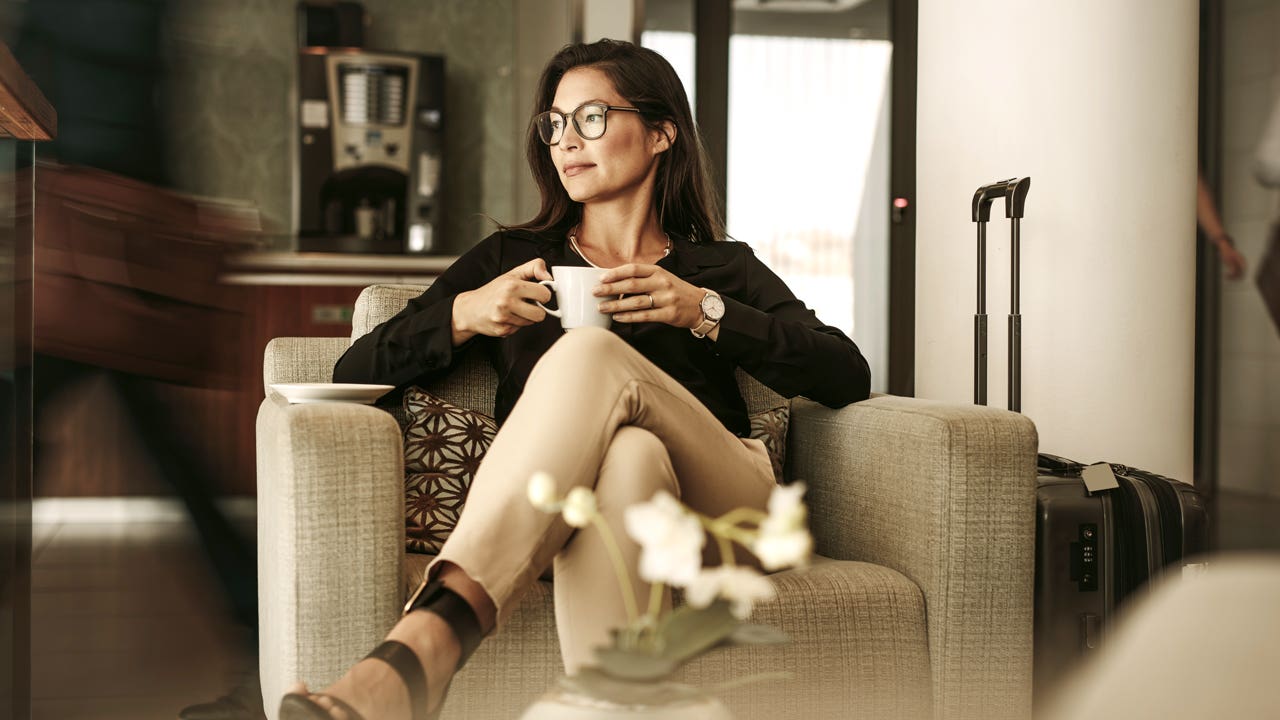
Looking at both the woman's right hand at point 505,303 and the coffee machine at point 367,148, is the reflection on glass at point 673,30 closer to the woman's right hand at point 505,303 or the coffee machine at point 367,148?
the coffee machine at point 367,148

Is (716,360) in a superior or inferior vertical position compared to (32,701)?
superior

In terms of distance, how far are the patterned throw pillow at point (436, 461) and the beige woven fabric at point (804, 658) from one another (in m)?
0.11

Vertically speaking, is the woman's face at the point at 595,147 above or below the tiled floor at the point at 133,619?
above

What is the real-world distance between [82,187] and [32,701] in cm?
138

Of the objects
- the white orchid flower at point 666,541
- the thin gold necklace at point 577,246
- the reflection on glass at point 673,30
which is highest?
the reflection on glass at point 673,30

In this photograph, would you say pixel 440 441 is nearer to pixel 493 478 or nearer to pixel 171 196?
pixel 493 478

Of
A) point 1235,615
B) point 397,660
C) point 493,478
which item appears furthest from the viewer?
point 493,478

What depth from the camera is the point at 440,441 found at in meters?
1.77

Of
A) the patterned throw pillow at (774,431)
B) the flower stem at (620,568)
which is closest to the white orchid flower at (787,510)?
the flower stem at (620,568)

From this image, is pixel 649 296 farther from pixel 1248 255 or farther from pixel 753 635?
pixel 1248 255

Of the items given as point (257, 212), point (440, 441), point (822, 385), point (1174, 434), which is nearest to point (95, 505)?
point (257, 212)

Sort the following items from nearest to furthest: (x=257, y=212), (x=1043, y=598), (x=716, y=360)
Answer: (x=1043, y=598) → (x=716, y=360) → (x=257, y=212)

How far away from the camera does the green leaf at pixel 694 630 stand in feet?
2.53

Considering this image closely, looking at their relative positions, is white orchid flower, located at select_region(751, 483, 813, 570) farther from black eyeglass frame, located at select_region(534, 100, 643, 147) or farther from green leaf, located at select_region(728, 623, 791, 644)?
black eyeglass frame, located at select_region(534, 100, 643, 147)
